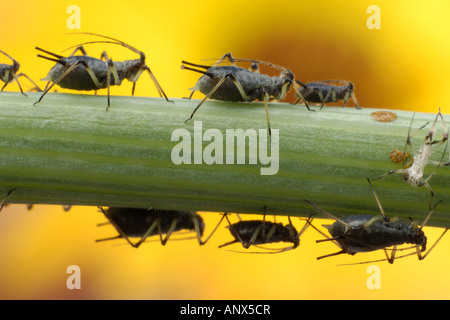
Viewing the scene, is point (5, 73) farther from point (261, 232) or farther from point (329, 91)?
point (329, 91)

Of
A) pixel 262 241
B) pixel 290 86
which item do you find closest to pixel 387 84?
pixel 290 86

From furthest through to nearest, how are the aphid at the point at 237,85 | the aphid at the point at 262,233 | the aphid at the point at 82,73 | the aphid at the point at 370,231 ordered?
the aphid at the point at 262,233 < the aphid at the point at 82,73 < the aphid at the point at 237,85 < the aphid at the point at 370,231

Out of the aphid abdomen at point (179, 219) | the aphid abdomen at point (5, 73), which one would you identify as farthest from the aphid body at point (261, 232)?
the aphid abdomen at point (5, 73)

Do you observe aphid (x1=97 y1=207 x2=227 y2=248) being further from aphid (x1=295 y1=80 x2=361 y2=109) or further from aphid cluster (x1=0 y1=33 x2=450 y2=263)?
aphid (x1=295 y1=80 x2=361 y2=109)

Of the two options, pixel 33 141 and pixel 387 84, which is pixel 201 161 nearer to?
pixel 33 141

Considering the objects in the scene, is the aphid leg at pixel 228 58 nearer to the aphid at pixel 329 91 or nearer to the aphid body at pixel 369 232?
the aphid at pixel 329 91

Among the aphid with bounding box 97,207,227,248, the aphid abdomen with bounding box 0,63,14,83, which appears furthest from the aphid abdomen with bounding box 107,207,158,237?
the aphid abdomen with bounding box 0,63,14,83

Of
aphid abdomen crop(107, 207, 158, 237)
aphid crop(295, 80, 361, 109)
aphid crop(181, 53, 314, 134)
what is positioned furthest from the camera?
aphid crop(295, 80, 361, 109)
